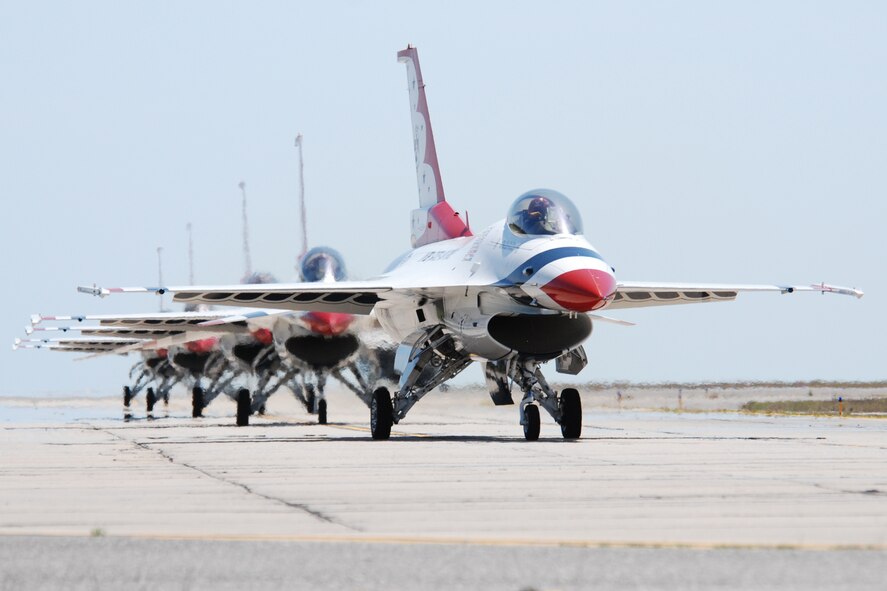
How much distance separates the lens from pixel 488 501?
9547 mm

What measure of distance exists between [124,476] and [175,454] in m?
3.97

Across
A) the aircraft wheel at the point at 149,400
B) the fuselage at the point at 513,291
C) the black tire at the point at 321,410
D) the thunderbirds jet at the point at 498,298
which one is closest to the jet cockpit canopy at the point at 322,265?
the black tire at the point at 321,410

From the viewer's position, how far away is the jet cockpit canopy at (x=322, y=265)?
28562 millimetres

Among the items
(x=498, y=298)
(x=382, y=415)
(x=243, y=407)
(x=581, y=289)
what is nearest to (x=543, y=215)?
(x=498, y=298)

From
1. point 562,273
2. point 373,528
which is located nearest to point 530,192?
point 562,273

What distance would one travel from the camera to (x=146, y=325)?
35.5 metres

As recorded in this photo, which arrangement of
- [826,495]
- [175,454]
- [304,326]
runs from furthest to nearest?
[304,326], [175,454], [826,495]

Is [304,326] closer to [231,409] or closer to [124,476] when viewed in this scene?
[124,476]

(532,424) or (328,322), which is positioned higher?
(328,322)

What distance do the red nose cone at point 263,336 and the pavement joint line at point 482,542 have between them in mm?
24375

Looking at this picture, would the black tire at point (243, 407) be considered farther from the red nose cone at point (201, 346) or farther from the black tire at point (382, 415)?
the red nose cone at point (201, 346)

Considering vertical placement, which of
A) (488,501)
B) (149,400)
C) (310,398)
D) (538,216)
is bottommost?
(488,501)

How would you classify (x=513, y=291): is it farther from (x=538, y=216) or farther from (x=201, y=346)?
(x=201, y=346)

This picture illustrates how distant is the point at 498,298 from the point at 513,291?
669 millimetres
